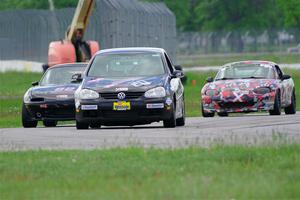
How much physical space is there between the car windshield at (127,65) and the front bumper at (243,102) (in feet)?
13.6

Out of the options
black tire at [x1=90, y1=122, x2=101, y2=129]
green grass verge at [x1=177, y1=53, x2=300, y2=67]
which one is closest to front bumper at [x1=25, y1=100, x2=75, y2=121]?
black tire at [x1=90, y1=122, x2=101, y2=129]

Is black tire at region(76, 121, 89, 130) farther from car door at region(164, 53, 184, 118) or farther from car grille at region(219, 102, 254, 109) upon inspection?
car grille at region(219, 102, 254, 109)

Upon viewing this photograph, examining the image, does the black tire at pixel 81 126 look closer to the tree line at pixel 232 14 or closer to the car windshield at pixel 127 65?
the car windshield at pixel 127 65

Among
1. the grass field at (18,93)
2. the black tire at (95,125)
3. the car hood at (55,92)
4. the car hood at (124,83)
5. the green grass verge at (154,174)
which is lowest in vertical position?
the grass field at (18,93)

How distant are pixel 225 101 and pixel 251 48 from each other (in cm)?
8422

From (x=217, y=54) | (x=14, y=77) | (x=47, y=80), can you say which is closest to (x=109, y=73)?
(x=47, y=80)

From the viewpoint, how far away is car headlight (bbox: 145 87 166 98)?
72.8 ft

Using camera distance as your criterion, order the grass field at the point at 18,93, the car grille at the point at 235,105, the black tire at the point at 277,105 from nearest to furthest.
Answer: the car grille at the point at 235,105
the black tire at the point at 277,105
the grass field at the point at 18,93

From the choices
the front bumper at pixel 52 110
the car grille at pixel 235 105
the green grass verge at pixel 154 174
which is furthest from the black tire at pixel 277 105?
the green grass verge at pixel 154 174

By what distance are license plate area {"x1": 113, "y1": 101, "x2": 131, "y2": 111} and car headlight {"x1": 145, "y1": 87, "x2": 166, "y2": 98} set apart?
35cm

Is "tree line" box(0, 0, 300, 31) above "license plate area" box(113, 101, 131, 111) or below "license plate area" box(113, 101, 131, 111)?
below

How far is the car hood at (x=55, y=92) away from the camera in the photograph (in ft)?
85.5

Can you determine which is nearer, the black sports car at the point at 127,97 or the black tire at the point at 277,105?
the black sports car at the point at 127,97

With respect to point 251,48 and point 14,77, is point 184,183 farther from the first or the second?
point 251,48
